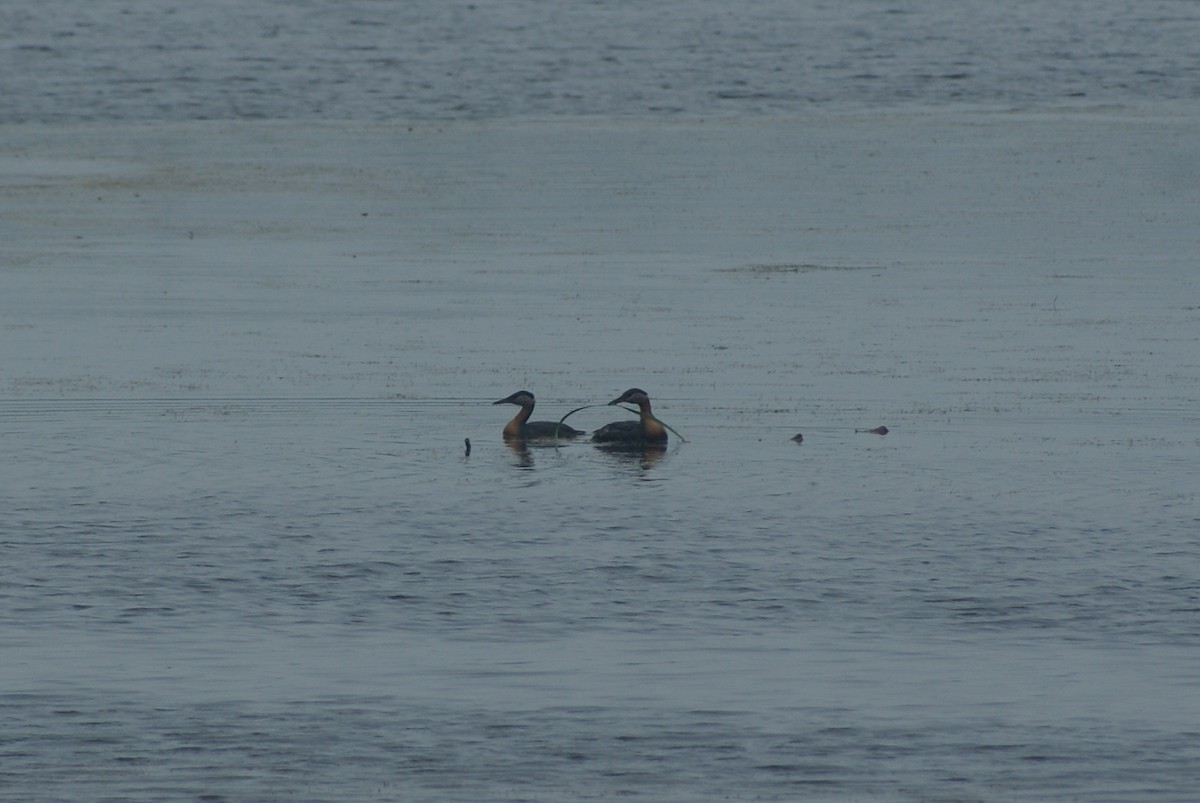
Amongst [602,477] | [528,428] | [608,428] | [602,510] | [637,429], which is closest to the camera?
[602,510]

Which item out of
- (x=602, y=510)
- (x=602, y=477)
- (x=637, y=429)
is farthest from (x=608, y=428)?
(x=602, y=510)

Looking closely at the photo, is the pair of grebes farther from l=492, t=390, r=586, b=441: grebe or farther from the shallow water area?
the shallow water area

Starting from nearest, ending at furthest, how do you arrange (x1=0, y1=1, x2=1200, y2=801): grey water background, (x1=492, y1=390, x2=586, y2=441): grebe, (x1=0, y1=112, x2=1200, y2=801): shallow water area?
(x1=0, y1=112, x2=1200, y2=801): shallow water area
(x1=0, y1=1, x2=1200, y2=801): grey water background
(x1=492, y1=390, x2=586, y2=441): grebe

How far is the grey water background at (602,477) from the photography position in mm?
11633

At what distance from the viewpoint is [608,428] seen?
20578 millimetres

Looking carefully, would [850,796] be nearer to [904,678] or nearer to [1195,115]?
[904,678]

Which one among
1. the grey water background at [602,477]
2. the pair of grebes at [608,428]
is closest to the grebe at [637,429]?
the pair of grebes at [608,428]

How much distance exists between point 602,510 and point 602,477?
5.53 feet

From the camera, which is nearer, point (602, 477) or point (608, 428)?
point (602, 477)

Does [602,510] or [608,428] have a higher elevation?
[608,428]

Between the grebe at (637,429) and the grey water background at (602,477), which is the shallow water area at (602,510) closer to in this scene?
the grey water background at (602,477)

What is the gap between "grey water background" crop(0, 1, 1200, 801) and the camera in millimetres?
11633

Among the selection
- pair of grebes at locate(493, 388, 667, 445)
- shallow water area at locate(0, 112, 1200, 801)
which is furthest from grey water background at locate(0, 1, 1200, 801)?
pair of grebes at locate(493, 388, 667, 445)

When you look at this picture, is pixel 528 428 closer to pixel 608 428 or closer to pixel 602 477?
pixel 608 428
